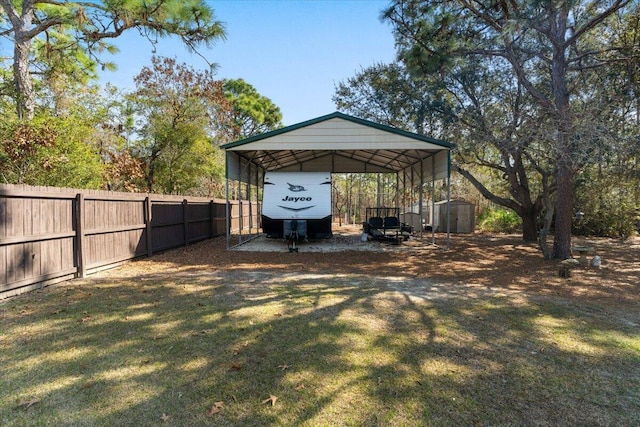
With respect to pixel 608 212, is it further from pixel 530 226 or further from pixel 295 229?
pixel 295 229

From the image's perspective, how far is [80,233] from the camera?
6.27m

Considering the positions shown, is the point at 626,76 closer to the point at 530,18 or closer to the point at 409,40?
the point at 530,18

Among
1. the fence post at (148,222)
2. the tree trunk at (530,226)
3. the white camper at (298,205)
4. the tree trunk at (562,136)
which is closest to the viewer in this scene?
the tree trunk at (562,136)

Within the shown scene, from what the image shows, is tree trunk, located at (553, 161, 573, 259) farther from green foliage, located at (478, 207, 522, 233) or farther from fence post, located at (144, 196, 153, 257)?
green foliage, located at (478, 207, 522, 233)

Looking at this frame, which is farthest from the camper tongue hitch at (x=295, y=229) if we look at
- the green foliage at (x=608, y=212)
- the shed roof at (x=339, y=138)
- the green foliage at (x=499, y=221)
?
the green foliage at (x=499, y=221)

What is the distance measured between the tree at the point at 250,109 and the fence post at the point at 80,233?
2139 cm

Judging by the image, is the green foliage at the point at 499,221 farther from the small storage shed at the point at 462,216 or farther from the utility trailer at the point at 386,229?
the utility trailer at the point at 386,229

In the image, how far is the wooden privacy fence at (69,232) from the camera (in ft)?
16.3

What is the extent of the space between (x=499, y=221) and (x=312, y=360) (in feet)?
60.8

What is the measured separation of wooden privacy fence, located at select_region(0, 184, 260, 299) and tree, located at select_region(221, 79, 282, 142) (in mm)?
19128

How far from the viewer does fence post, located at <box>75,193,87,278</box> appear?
623cm

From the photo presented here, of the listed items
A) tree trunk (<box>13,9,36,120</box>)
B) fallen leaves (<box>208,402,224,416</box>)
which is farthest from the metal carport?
fallen leaves (<box>208,402,224,416</box>)

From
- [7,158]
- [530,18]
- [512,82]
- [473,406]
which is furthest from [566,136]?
[7,158]

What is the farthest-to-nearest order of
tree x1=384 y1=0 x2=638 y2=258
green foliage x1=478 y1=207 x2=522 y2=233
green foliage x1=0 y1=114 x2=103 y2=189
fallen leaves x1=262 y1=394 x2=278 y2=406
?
green foliage x1=478 y1=207 x2=522 y2=233 < green foliage x1=0 y1=114 x2=103 y2=189 < tree x1=384 y1=0 x2=638 y2=258 < fallen leaves x1=262 y1=394 x2=278 y2=406
